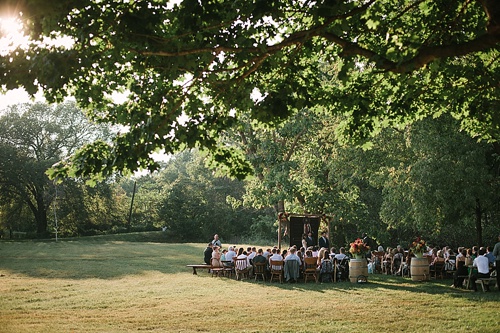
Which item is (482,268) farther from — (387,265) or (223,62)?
(223,62)

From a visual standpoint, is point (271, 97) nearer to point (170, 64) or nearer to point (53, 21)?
point (170, 64)

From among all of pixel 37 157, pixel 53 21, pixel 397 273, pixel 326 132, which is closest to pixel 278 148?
pixel 326 132

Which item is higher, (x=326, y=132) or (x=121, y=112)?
(x=326, y=132)

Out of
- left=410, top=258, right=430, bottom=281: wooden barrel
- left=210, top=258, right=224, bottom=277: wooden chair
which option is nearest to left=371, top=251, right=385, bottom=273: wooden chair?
left=410, top=258, right=430, bottom=281: wooden barrel

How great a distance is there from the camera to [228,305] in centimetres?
1435

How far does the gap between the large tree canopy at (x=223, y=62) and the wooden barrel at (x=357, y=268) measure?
8.72 m

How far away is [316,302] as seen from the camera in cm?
1496

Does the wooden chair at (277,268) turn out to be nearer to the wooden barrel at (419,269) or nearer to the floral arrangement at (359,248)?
the floral arrangement at (359,248)

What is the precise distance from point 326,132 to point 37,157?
3828cm

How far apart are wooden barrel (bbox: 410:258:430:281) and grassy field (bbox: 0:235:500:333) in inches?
18.9

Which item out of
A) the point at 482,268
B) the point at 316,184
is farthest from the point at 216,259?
the point at 482,268

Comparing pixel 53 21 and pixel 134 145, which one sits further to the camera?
pixel 134 145

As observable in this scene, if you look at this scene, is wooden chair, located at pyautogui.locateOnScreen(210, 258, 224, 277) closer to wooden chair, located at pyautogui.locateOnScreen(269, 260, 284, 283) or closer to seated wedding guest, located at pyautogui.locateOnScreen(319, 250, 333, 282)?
wooden chair, located at pyautogui.locateOnScreen(269, 260, 284, 283)

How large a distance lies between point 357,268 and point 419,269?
2.47 metres
